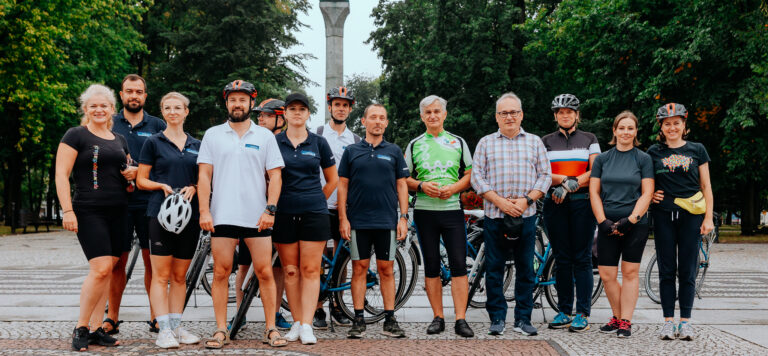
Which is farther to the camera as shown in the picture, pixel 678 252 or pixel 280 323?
pixel 280 323

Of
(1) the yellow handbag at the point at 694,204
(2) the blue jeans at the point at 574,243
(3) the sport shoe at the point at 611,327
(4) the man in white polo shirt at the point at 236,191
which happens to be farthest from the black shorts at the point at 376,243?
(1) the yellow handbag at the point at 694,204

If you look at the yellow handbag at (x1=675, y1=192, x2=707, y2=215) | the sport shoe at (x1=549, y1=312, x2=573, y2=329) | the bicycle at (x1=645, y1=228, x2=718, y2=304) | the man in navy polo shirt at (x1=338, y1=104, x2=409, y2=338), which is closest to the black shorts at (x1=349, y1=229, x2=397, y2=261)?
the man in navy polo shirt at (x1=338, y1=104, x2=409, y2=338)

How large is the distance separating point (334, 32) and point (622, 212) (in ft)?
21.0

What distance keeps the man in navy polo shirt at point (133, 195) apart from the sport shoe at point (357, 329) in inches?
68.8

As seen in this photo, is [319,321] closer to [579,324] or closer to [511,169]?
[511,169]

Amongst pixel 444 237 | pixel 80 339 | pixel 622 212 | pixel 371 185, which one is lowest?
pixel 80 339

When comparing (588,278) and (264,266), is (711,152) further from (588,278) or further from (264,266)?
(264,266)

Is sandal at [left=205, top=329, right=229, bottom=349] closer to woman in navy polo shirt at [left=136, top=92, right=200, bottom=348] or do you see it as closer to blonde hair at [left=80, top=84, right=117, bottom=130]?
woman in navy polo shirt at [left=136, top=92, right=200, bottom=348]

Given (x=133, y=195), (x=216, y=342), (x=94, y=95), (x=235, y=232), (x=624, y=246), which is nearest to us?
(x=216, y=342)

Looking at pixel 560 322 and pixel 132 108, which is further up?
pixel 132 108

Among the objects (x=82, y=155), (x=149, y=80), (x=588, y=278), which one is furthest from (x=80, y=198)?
(x=149, y=80)

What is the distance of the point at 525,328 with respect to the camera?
580 centimetres

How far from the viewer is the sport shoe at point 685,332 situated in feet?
18.4

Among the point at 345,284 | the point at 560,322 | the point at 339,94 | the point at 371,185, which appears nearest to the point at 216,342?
the point at 345,284
